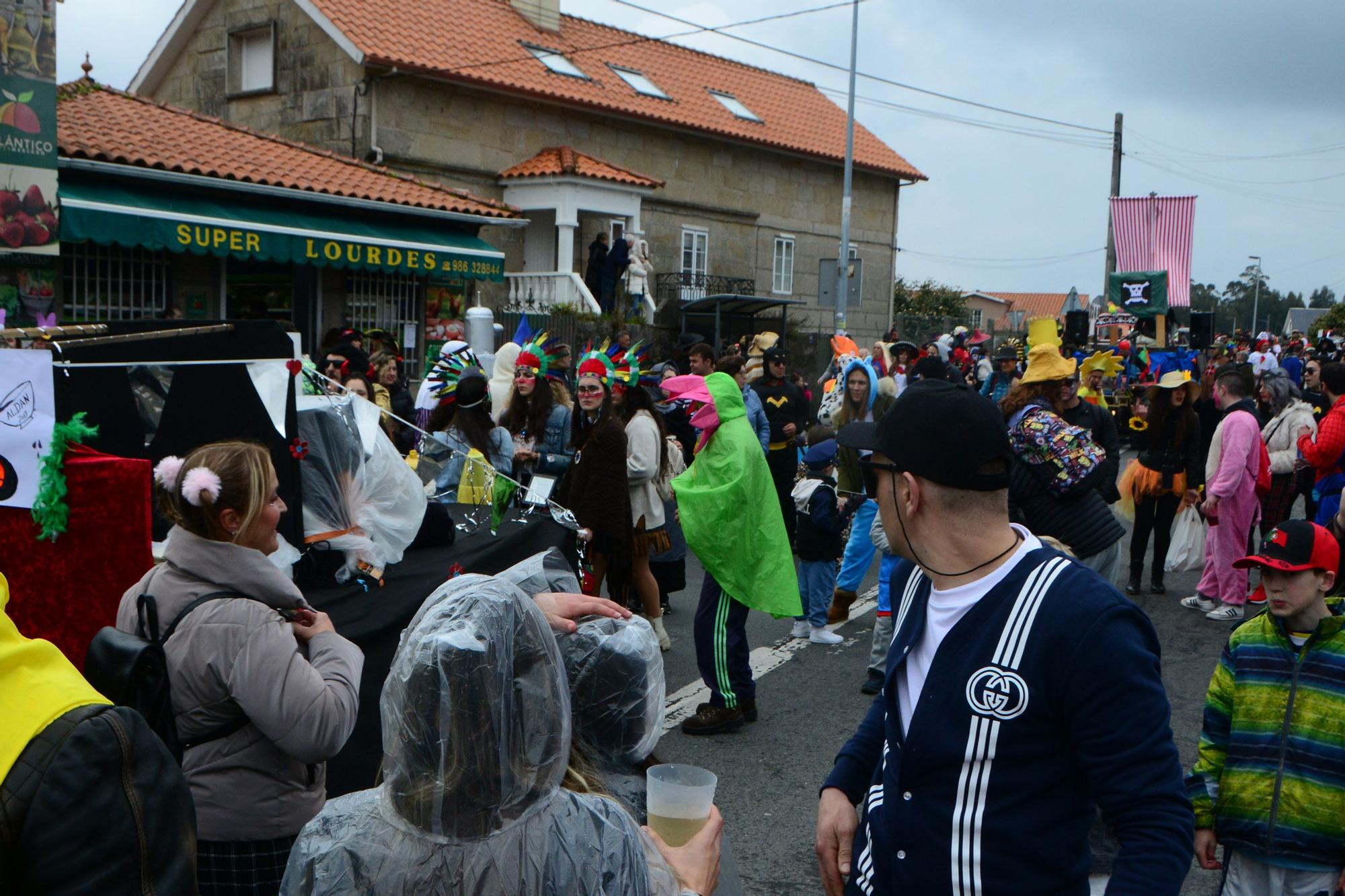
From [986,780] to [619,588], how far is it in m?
5.41

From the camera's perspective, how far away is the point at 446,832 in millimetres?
1530

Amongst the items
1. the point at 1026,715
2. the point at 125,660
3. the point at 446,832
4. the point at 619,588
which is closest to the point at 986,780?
the point at 1026,715

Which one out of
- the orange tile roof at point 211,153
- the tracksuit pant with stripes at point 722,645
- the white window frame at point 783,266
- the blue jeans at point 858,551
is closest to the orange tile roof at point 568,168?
the orange tile roof at point 211,153

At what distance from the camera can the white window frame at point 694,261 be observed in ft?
85.4

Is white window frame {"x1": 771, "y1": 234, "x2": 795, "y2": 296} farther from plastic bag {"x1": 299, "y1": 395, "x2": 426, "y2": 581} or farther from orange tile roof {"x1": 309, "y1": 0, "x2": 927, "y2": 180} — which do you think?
plastic bag {"x1": 299, "y1": 395, "x2": 426, "y2": 581}

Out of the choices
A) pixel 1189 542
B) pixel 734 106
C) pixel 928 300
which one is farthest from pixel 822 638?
pixel 928 300

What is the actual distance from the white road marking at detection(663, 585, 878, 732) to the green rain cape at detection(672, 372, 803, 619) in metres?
0.78

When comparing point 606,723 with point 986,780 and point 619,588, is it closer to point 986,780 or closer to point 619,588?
point 986,780

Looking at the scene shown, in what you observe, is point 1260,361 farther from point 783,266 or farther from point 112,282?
point 112,282

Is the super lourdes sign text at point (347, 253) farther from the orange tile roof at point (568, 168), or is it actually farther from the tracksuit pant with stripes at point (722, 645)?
the tracksuit pant with stripes at point (722, 645)

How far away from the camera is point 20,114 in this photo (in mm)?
9367

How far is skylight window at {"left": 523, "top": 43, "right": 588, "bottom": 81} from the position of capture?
2405 centimetres

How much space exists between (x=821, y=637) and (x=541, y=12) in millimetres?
21946

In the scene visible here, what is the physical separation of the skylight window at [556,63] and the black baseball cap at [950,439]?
924 inches
